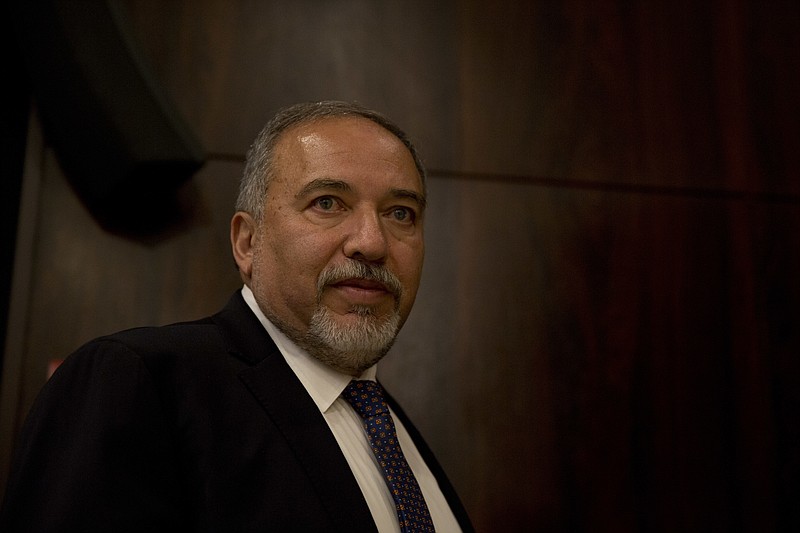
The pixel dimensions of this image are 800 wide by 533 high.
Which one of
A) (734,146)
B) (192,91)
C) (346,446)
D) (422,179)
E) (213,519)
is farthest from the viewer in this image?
(734,146)

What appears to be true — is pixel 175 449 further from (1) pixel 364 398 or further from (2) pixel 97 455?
(1) pixel 364 398

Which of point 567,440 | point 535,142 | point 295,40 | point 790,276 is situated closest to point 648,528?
point 567,440

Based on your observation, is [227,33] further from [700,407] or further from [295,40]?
[700,407]

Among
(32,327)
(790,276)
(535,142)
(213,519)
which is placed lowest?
(213,519)

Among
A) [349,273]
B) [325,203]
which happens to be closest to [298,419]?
[349,273]

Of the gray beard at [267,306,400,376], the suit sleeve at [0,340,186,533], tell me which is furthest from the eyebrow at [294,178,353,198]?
the suit sleeve at [0,340,186,533]

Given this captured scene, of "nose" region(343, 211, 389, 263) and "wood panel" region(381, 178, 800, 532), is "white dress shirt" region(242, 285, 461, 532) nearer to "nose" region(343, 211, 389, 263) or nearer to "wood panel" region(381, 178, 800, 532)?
"nose" region(343, 211, 389, 263)

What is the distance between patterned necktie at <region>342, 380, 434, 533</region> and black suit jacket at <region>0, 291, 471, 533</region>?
0.38ft

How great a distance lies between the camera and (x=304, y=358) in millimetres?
1385

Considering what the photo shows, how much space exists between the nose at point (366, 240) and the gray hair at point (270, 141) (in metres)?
0.20

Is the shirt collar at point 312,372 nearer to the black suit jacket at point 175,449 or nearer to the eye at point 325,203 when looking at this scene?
the black suit jacket at point 175,449

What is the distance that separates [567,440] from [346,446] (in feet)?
3.24

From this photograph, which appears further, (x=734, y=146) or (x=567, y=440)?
(x=734, y=146)

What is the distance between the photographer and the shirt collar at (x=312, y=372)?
1.35m
